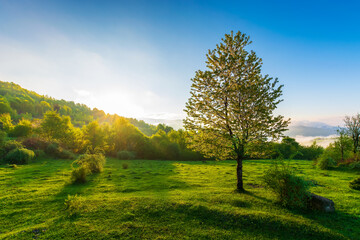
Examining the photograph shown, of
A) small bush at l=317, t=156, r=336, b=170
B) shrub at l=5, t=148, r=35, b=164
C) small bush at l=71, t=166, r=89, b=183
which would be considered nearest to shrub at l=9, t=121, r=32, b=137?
shrub at l=5, t=148, r=35, b=164

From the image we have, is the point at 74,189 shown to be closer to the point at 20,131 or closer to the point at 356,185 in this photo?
the point at 356,185

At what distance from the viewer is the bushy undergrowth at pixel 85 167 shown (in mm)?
19516

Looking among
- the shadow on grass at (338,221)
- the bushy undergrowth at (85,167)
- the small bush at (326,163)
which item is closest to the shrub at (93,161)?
the bushy undergrowth at (85,167)

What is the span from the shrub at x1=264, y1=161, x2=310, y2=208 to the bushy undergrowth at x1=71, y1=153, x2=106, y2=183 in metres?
21.6

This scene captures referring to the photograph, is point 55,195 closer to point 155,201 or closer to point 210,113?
point 155,201

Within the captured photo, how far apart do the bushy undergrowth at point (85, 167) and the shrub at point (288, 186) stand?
21.6 meters

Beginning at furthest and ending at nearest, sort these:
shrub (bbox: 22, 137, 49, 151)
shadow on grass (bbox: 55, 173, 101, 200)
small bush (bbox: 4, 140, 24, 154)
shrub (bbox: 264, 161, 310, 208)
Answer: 1. shrub (bbox: 22, 137, 49, 151)
2. small bush (bbox: 4, 140, 24, 154)
3. shadow on grass (bbox: 55, 173, 101, 200)
4. shrub (bbox: 264, 161, 310, 208)

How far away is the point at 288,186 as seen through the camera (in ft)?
40.1

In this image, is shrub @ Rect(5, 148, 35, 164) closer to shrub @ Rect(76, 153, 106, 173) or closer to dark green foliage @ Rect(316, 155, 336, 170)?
shrub @ Rect(76, 153, 106, 173)

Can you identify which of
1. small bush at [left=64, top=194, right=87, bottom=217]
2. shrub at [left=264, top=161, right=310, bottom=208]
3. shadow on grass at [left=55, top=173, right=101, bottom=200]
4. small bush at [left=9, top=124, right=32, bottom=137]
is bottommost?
shadow on grass at [left=55, top=173, right=101, bottom=200]

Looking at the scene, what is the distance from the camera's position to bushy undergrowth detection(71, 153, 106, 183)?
1952cm

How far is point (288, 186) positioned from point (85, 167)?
23339 mm

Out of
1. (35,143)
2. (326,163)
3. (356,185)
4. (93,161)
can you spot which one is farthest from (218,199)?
(35,143)

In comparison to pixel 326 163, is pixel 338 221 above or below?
below
